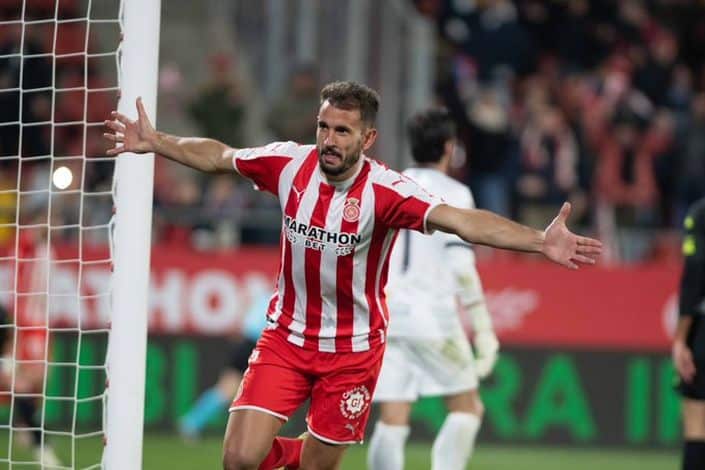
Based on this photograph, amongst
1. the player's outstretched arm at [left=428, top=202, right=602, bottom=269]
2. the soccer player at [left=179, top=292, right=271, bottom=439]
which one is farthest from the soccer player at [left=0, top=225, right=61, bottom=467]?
the player's outstretched arm at [left=428, top=202, right=602, bottom=269]

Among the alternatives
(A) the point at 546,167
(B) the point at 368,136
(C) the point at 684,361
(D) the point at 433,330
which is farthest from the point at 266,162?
(A) the point at 546,167

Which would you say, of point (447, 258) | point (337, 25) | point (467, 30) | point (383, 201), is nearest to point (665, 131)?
point (467, 30)

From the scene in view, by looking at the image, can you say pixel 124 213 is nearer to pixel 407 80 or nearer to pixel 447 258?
pixel 447 258

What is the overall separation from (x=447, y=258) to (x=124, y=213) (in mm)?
2126

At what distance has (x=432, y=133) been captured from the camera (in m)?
7.57

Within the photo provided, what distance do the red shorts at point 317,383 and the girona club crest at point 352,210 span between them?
25.1 inches

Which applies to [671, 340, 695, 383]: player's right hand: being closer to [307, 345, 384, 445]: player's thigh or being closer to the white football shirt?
the white football shirt

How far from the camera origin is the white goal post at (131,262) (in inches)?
241

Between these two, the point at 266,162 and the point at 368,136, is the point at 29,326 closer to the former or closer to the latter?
the point at 266,162

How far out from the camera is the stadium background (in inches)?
471

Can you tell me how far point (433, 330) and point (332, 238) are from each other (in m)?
1.97

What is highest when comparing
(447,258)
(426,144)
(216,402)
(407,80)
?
(407,80)

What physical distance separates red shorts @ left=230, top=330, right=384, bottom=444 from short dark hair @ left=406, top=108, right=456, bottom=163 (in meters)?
1.76

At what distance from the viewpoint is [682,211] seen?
13.8 m
